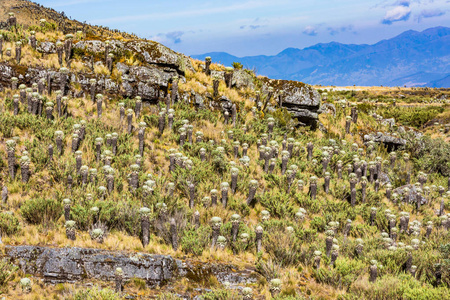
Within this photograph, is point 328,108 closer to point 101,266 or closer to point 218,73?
point 218,73

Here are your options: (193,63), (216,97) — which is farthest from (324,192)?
(193,63)

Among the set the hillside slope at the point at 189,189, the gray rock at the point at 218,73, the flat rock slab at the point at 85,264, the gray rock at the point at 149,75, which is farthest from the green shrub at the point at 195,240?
the gray rock at the point at 218,73

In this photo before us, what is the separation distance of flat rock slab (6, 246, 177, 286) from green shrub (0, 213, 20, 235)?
27.3 inches

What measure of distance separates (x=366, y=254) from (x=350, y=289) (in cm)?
201

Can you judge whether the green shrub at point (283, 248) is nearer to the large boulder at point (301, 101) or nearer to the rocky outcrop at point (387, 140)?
the large boulder at point (301, 101)

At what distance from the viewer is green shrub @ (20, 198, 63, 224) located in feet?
26.2

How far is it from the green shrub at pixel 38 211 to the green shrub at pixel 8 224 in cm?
38

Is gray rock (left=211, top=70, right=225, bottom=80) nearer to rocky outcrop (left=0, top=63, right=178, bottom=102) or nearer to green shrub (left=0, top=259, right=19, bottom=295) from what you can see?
rocky outcrop (left=0, top=63, right=178, bottom=102)

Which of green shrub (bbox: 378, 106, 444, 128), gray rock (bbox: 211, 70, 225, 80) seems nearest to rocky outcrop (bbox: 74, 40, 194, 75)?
gray rock (bbox: 211, 70, 225, 80)

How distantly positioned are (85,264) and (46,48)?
1243cm

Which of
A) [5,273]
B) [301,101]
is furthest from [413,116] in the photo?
[5,273]

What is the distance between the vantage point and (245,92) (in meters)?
18.9

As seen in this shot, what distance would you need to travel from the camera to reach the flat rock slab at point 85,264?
6.81 metres

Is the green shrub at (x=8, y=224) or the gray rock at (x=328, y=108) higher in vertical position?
the gray rock at (x=328, y=108)
